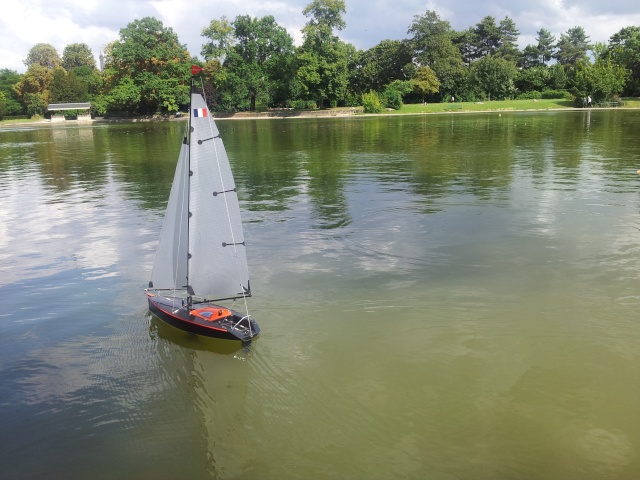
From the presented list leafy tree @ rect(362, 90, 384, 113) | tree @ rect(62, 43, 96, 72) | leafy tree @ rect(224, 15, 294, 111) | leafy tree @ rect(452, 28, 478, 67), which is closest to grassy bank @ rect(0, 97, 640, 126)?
leafy tree @ rect(362, 90, 384, 113)

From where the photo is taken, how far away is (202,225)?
11883 millimetres

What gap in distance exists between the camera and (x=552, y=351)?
11.0m

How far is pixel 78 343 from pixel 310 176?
22.8 metres

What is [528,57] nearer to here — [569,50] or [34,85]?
[569,50]

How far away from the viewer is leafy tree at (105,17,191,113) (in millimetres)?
112631

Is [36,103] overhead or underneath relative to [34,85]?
underneath

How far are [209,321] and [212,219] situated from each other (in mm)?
2192

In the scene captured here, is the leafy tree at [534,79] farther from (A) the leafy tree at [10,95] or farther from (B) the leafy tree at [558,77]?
(A) the leafy tree at [10,95]

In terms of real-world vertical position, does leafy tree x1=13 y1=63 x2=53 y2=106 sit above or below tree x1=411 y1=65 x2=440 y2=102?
above

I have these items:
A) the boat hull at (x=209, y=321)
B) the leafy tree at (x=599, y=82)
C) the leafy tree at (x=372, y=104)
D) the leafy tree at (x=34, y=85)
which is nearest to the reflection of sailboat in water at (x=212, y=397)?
the boat hull at (x=209, y=321)

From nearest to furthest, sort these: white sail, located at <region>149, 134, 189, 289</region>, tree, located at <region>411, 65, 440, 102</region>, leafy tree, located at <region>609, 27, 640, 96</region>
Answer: white sail, located at <region>149, 134, 189, 289</region> → leafy tree, located at <region>609, 27, 640, 96</region> → tree, located at <region>411, 65, 440, 102</region>

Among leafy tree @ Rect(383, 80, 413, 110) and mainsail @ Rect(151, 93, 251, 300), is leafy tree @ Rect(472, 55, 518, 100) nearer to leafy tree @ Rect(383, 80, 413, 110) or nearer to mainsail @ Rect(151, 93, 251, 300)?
leafy tree @ Rect(383, 80, 413, 110)

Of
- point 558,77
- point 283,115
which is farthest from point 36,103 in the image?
point 558,77

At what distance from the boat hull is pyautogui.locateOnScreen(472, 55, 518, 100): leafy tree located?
108 meters
